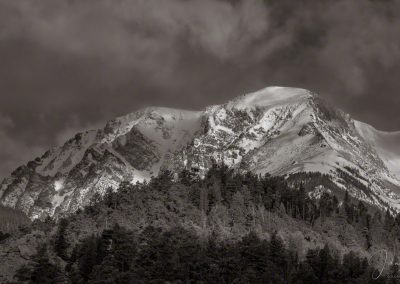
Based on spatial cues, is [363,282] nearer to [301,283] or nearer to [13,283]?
[301,283]

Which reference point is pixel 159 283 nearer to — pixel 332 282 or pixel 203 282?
pixel 203 282

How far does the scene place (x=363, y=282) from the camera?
197 metres

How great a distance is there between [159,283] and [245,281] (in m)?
18.9

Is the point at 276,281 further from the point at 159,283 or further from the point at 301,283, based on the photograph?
the point at 159,283

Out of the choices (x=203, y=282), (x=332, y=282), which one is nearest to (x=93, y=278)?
(x=203, y=282)

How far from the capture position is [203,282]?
19825 centimetres

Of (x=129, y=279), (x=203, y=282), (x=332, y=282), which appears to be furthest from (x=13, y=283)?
(x=332, y=282)

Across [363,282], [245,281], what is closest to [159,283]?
[245,281]

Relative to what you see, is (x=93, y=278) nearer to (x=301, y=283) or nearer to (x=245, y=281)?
(x=245, y=281)

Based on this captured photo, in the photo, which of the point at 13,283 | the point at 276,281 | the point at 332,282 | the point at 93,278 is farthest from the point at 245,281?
the point at 13,283

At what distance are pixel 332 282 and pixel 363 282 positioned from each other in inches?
270

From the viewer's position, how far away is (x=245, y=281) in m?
195

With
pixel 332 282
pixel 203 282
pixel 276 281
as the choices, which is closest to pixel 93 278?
pixel 203 282

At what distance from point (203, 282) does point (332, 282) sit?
2892 cm
